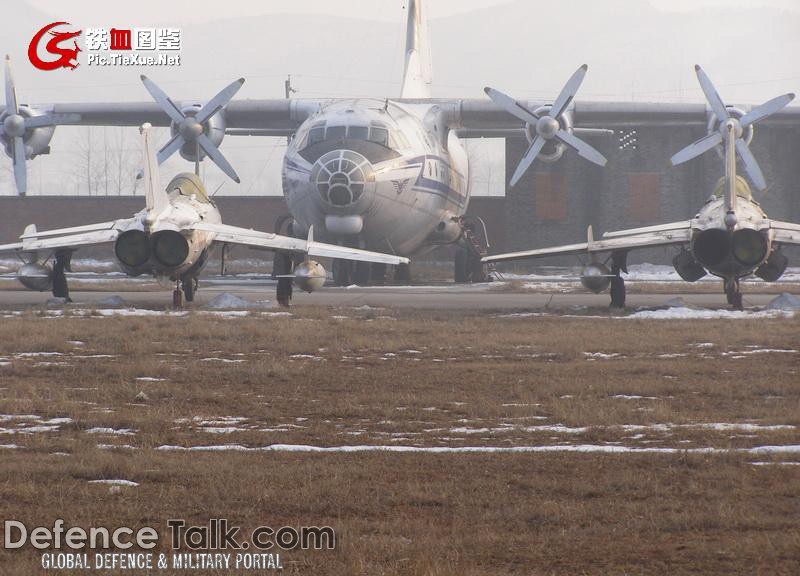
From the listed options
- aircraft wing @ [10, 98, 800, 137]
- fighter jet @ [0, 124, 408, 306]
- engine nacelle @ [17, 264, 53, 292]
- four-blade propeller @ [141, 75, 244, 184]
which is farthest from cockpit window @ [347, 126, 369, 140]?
engine nacelle @ [17, 264, 53, 292]

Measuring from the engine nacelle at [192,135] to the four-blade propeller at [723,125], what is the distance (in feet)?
52.9

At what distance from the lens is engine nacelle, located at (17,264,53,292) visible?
2989cm

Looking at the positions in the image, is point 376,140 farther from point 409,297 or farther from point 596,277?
point 596,277

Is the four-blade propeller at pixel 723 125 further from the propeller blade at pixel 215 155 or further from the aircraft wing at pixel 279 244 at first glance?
the propeller blade at pixel 215 155

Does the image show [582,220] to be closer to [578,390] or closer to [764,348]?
[764,348]

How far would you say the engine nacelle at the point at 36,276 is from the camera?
29.9m

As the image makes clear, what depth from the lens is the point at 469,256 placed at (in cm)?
4419

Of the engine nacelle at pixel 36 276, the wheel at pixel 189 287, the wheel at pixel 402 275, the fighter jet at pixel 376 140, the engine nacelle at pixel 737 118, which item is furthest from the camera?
the wheel at pixel 402 275

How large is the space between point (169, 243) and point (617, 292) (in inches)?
428

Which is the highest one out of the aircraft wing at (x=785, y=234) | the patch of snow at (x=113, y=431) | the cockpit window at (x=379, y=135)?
the cockpit window at (x=379, y=135)

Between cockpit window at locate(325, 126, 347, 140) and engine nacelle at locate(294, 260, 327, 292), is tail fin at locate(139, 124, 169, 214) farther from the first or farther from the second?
cockpit window at locate(325, 126, 347, 140)

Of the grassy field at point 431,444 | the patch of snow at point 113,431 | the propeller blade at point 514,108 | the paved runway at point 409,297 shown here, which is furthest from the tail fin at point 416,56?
the patch of snow at point 113,431

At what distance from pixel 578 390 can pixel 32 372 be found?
25.4ft

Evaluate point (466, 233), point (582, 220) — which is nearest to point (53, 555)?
point (466, 233)
